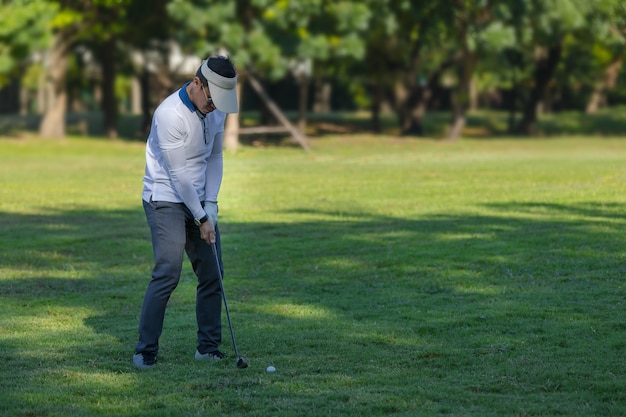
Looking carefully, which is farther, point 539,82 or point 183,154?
point 539,82

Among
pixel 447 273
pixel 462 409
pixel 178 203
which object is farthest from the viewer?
pixel 447 273

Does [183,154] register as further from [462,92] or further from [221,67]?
[462,92]

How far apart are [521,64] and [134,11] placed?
18.6 meters

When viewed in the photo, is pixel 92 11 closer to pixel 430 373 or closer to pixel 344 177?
pixel 344 177

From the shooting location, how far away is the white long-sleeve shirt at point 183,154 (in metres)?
7.20

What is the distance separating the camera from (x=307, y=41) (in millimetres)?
34312

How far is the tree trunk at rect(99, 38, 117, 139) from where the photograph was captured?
41031 mm

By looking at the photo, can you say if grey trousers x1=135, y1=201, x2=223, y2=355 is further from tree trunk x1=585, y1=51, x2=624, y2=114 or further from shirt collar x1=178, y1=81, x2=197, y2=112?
tree trunk x1=585, y1=51, x2=624, y2=114

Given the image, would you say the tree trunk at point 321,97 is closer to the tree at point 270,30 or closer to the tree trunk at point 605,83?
the tree trunk at point 605,83

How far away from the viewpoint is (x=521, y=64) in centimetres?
4931

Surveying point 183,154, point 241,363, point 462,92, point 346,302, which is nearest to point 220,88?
point 183,154

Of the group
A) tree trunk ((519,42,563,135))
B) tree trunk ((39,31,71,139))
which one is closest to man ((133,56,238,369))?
tree trunk ((39,31,71,139))

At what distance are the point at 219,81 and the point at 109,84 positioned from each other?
3583 centimetres

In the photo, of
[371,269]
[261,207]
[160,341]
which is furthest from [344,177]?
[160,341]
